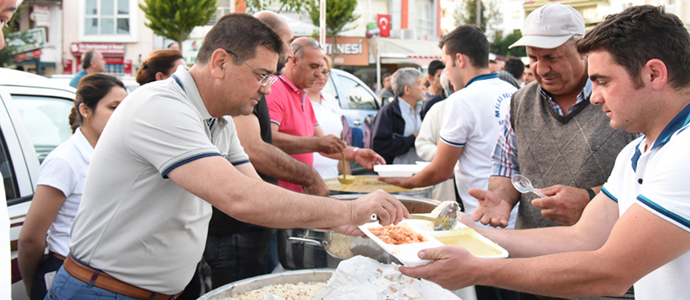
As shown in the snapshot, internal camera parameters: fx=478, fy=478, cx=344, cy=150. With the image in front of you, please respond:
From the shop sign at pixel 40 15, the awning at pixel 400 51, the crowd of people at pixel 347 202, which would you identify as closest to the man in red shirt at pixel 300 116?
the crowd of people at pixel 347 202

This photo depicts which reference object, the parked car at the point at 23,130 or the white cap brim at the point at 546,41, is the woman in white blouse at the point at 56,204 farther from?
the white cap brim at the point at 546,41

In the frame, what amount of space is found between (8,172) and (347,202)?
2.08 metres

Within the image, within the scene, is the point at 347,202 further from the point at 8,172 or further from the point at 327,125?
the point at 327,125

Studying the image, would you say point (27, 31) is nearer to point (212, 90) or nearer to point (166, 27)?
point (166, 27)

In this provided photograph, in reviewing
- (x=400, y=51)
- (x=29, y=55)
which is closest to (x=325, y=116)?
(x=400, y=51)

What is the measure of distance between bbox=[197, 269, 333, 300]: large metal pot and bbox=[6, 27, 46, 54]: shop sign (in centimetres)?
2616

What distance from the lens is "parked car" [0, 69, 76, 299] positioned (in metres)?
2.57

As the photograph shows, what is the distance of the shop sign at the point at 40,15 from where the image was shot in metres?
24.5

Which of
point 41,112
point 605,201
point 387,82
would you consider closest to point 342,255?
point 605,201

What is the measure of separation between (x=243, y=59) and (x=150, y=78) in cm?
172

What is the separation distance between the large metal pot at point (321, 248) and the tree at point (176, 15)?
61.7ft

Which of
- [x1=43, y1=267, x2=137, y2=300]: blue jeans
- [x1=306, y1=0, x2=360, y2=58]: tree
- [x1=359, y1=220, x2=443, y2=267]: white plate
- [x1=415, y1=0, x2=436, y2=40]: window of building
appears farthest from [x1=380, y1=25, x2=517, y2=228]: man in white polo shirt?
[x1=415, y1=0, x2=436, y2=40]: window of building

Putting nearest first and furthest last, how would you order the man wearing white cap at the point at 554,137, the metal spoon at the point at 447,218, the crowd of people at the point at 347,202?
the crowd of people at the point at 347,202, the metal spoon at the point at 447,218, the man wearing white cap at the point at 554,137

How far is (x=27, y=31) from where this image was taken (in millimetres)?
23438
